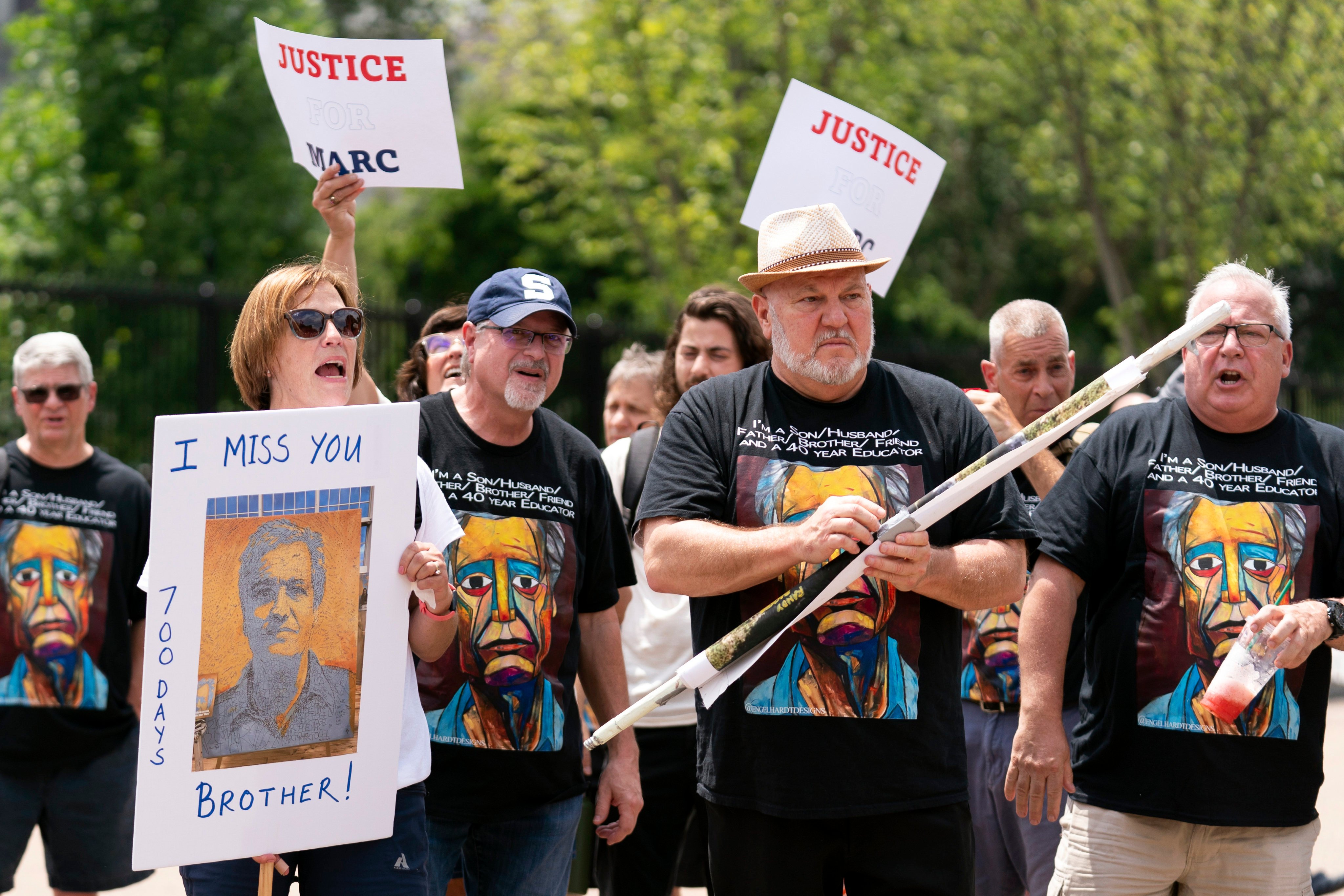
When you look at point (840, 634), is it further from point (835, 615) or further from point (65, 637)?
point (65, 637)

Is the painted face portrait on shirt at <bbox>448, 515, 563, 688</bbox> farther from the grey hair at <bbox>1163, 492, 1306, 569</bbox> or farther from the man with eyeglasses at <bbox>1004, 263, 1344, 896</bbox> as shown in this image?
the grey hair at <bbox>1163, 492, 1306, 569</bbox>

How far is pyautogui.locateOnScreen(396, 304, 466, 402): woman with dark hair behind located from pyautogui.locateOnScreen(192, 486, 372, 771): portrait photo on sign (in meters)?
1.71

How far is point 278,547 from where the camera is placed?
9.35 feet

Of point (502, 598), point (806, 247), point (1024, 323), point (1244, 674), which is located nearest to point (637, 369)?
point (1024, 323)

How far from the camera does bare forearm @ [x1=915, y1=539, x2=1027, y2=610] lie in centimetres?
317

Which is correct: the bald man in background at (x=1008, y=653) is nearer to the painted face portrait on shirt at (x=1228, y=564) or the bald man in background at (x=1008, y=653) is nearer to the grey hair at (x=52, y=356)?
the painted face portrait on shirt at (x=1228, y=564)

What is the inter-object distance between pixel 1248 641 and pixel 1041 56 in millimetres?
13509

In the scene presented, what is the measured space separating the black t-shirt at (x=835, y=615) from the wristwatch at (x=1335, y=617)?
772 mm

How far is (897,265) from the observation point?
202 inches

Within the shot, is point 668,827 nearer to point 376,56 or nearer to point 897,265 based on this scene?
point 897,265

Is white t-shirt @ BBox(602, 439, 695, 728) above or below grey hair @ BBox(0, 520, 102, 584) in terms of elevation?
below

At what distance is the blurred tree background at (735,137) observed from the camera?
47.6ft

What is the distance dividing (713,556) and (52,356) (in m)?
3.33

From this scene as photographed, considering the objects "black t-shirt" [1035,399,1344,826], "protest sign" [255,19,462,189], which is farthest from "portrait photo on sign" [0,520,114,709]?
"black t-shirt" [1035,399,1344,826]
